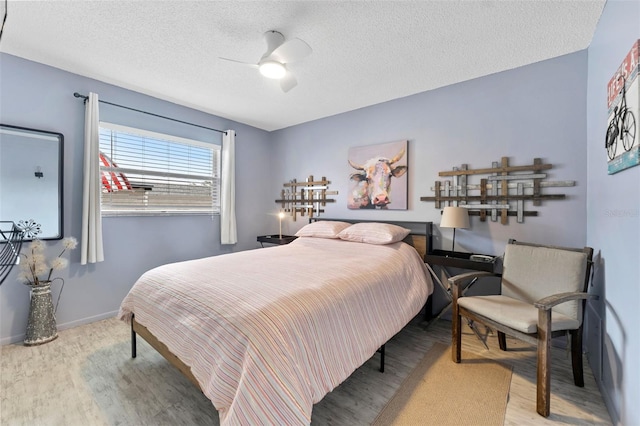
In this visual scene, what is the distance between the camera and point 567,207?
7.98 feet

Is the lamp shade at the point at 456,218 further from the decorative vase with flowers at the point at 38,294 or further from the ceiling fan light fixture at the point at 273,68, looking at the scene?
the decorative vase with flowers at the point at 38,294

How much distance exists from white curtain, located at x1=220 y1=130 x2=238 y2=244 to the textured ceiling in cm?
101

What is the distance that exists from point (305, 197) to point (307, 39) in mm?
2453

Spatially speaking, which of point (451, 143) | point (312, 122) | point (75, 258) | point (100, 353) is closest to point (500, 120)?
point (451, 143)

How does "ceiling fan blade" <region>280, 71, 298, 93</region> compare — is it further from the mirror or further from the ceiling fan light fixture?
the mirror

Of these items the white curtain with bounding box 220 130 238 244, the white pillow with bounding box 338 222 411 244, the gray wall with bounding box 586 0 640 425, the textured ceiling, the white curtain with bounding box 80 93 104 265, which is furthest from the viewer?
the white curtain with bounding box 220 130 238 244

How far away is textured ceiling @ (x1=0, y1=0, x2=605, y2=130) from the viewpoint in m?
1.89

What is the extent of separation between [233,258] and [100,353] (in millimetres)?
1319

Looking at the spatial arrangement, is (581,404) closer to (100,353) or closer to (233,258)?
(233,258)

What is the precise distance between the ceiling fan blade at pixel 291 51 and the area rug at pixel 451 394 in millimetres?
2461

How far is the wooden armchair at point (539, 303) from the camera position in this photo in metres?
1.65

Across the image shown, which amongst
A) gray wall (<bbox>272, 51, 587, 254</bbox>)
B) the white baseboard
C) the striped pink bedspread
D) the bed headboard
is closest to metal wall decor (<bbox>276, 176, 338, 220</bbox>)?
gray wall (<bbox>272, 51, 587, 254</bbox>)

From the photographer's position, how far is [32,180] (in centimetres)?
256

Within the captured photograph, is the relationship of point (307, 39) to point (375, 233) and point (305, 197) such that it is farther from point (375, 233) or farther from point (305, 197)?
point (305, 197)
